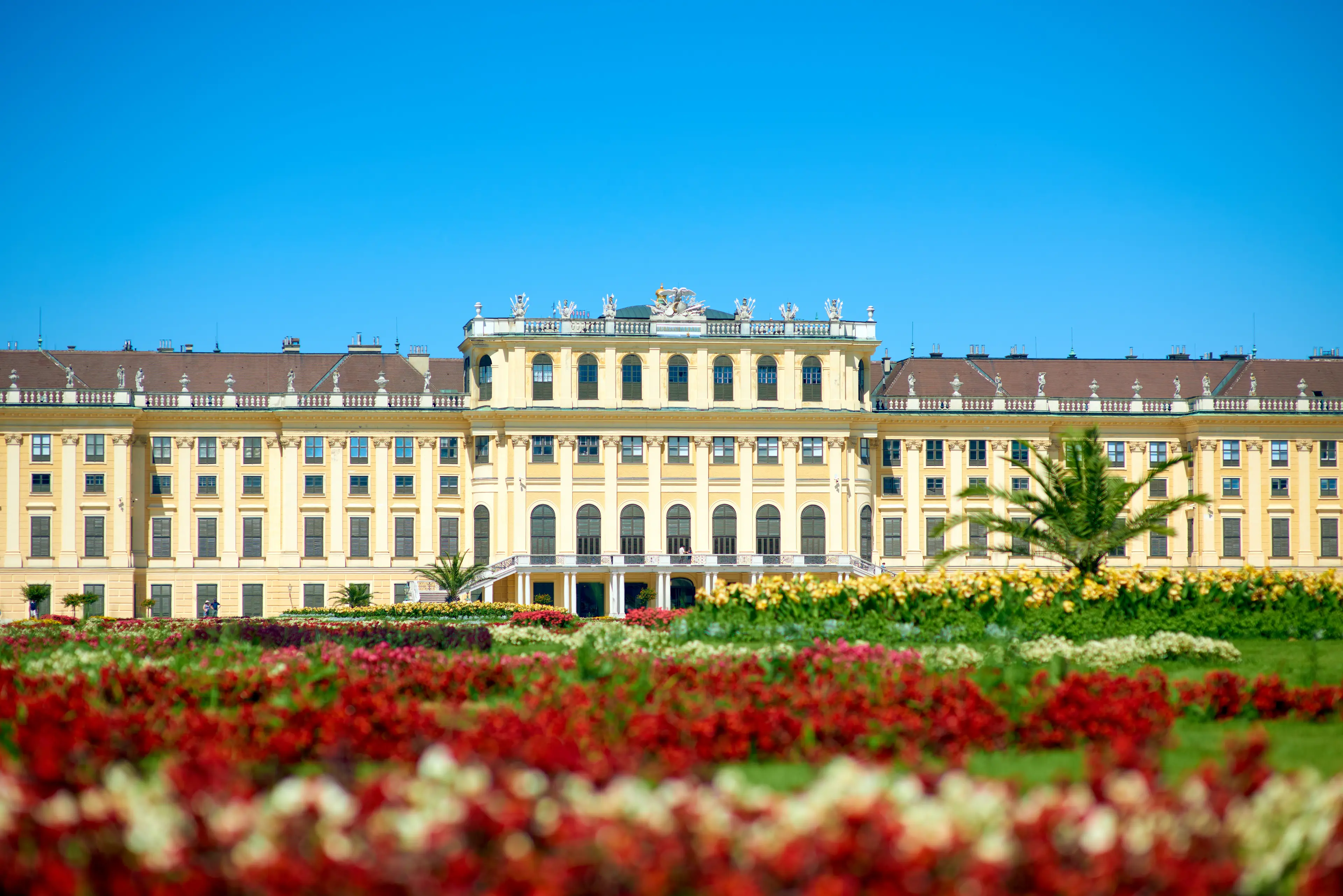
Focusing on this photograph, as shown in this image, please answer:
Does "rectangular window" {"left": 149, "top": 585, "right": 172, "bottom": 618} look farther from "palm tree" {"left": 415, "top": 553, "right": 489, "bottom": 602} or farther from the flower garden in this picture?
the flower garden

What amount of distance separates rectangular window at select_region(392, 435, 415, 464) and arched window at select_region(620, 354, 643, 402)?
9576 millimetres

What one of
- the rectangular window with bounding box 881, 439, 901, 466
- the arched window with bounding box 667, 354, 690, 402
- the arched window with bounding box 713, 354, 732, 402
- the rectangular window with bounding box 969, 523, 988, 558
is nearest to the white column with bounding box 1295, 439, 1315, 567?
the rectangular window with bounding box 969, 523, 988, 558

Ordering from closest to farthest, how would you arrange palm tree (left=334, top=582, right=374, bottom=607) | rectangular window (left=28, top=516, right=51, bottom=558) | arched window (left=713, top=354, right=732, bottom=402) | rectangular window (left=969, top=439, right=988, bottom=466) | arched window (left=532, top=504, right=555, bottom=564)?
palm tree (left=334, top=582, right=374, bottom=607) → rectangular window (left=28, top=516, right=51, bottom=558) → arched window (left=532, top=504, right=555, bottom=564) → arched window (left=713, top=354, right=732, bottom=402) → rectangular window (left=969, top=439, right=988, bottom=466)

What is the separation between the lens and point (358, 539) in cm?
6069

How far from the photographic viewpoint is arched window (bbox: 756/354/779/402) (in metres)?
60.7

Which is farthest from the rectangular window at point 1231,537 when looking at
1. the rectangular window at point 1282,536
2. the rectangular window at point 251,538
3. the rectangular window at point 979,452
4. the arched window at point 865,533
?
the rectangular window at point 251,538

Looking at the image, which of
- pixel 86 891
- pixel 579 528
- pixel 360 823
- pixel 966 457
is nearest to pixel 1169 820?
pixel 360 823

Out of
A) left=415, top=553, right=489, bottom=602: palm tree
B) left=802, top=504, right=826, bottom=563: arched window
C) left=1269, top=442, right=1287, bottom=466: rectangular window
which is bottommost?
left=415, top=553, right=489, bottom=602: palm tree

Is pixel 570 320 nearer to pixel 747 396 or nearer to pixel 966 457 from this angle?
pixel 747 396

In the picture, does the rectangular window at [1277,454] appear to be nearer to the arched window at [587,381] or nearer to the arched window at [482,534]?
the arched window at [587,381]

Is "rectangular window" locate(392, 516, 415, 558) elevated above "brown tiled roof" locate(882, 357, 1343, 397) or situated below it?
below

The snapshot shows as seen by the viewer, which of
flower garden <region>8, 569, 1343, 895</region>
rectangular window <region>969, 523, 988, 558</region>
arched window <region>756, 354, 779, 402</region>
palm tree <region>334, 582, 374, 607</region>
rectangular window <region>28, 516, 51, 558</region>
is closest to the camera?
flower garden <region>8, 569, 1343, 895</region>

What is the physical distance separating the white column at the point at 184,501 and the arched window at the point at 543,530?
1481 cm

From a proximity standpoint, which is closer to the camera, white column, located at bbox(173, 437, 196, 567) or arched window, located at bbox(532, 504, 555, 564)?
arched window, located at bbox(532, 504, 555, 564)
